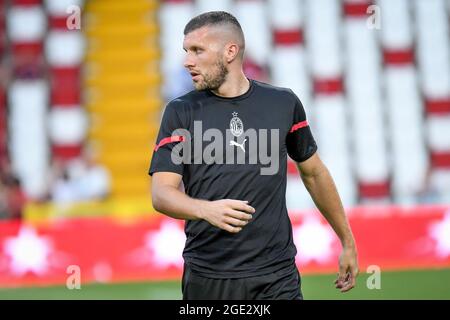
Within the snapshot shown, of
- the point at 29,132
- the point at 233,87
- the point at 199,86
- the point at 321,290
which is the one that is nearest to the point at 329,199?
the point at 233,87

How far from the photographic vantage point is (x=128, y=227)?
10.3 meters

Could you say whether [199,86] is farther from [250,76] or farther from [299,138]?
[250,76]

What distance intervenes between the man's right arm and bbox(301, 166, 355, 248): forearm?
698mm

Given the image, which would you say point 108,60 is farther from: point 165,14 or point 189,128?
point 189,128

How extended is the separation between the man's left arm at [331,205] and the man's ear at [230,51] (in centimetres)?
65

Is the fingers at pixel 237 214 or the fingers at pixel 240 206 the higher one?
the fingers at pixel 240 206

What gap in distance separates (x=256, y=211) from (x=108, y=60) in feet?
34.0

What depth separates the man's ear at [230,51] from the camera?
4.70 metres

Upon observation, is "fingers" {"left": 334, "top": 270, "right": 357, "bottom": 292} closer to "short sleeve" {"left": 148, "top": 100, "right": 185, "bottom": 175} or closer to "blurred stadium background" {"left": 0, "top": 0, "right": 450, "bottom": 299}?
"short sleeve" {"left": 148, "top": 100, "right": 185, "bottom": 175}

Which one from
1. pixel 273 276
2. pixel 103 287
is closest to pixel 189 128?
pixel 273 276

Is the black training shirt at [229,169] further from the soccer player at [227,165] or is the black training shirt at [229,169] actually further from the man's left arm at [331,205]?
the man's left arm at [331,205]

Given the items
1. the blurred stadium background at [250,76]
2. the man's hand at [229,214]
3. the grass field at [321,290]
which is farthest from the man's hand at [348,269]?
the blurred stadium background at [250,76]

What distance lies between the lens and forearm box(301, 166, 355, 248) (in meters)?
4.93

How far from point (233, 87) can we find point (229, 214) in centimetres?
84
